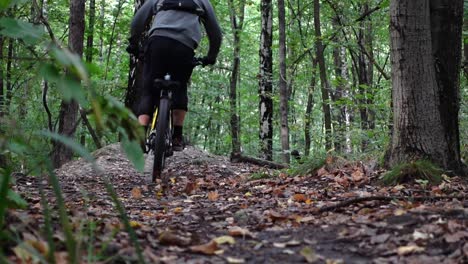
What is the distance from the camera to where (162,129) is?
509 cm

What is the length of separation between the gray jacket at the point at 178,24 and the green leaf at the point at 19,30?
126 inches

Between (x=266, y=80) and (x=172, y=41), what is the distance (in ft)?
22.6

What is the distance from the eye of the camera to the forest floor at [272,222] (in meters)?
2.24

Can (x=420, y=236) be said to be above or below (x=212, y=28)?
below

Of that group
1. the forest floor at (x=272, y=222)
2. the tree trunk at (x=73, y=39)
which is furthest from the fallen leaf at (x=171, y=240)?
the tree trunk at (x=73, y=39)

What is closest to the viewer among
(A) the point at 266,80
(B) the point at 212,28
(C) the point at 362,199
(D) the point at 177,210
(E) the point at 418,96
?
(C) the point at 362,199

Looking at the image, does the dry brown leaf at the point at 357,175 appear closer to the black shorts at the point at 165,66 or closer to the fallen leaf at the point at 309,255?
the black shorts at the point at 165,66

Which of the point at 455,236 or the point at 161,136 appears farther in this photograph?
the point at 161,136

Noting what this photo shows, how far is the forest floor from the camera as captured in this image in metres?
2.24

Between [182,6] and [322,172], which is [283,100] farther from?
[182,6]

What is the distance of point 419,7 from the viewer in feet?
14.4

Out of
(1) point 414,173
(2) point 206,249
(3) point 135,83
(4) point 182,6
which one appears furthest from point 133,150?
(3) point 135,83

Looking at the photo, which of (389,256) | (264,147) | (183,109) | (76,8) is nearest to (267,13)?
(264,147)

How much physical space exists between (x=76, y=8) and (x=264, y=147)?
4.95 metres
